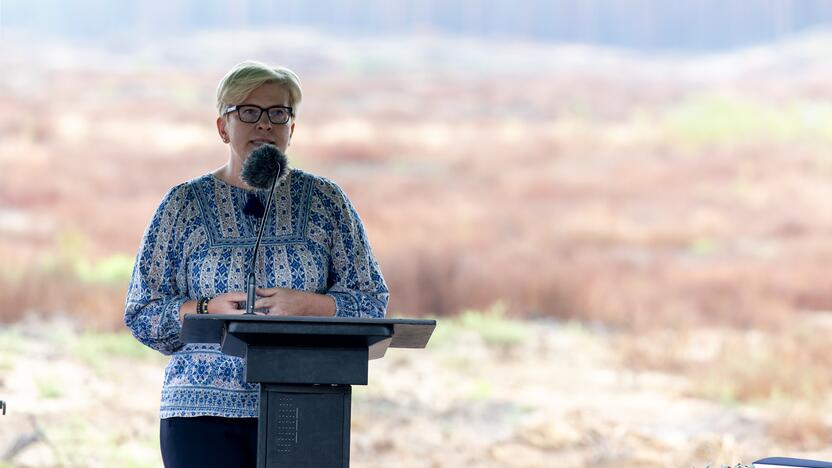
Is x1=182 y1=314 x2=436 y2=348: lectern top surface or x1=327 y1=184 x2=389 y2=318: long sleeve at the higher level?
x1=327 y1=184 x2=389 y2=318: long sleeve

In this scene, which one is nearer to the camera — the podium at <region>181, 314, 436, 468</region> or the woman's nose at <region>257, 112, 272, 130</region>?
the podium at <region>181, 314, 436, 468</region>

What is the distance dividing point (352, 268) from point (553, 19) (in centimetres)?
510

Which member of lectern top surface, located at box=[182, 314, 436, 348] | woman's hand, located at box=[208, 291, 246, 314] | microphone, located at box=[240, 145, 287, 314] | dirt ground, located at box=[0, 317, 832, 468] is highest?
microphone, located at box=[240, 145, 287, 314]

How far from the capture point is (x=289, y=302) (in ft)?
6.30

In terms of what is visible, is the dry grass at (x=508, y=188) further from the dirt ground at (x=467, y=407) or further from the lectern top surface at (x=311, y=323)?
the lectern top surface at (x=311, y=323)

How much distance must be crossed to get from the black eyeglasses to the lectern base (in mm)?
533

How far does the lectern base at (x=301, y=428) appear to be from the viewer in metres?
1.71

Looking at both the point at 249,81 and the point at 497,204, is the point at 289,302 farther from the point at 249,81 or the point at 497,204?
the point at 497,204

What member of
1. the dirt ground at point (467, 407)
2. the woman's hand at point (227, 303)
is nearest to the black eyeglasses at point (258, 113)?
the woman's hand at point (227, 303)

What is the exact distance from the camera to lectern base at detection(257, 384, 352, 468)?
1.71m

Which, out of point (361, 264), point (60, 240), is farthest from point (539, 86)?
point (361, 264)

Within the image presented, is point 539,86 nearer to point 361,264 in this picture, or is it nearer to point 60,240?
point 60,240

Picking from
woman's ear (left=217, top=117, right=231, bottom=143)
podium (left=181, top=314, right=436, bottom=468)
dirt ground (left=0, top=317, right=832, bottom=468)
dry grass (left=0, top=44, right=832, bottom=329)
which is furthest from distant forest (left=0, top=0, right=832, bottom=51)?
podium (left=181, top=314, right=436, bottom=468)

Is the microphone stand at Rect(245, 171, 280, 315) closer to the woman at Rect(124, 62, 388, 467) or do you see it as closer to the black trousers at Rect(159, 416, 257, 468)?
the woman at Rect(124, 62, 388, 467)
